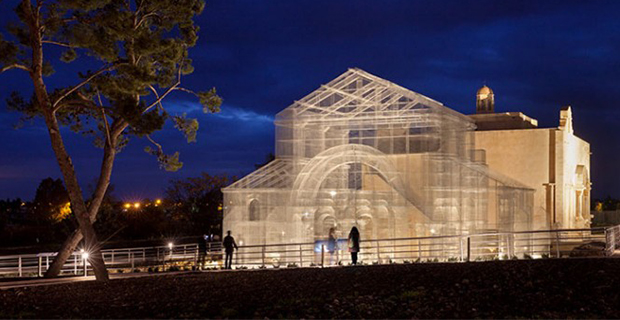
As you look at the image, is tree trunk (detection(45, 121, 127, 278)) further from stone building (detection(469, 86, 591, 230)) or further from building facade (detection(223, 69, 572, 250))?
stone building (detection(469, 86, 591, 230))

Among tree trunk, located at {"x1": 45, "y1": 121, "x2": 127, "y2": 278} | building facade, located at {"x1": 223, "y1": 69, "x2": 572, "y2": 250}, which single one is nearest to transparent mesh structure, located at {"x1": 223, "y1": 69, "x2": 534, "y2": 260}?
building facade, located at {"x1": 223, "y1": 69, "x2": 572, "y2": 250}

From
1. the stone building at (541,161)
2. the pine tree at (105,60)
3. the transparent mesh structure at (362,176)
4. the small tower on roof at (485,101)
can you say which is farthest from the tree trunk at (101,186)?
the small tower on roof at (485,101)

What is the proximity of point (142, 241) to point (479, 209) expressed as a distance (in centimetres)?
2438

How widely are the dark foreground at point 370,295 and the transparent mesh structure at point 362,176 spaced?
53.4ft

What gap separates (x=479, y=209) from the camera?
3409 centimetres

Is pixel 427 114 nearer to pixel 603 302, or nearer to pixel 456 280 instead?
pixel 456 280

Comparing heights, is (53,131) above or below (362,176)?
above

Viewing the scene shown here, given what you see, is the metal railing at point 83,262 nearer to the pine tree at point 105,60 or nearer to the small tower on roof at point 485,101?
the pine tree at point 105,60

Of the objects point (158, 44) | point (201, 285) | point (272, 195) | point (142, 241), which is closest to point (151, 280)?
point (201, 285)

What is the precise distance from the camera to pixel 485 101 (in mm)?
51469

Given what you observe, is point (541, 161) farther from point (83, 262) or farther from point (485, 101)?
point (83, 262)

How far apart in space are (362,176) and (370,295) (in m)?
22.2

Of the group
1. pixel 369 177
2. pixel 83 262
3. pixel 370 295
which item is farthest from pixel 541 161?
pixel 370 295

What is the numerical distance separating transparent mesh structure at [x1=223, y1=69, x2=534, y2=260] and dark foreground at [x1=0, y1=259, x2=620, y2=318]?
1628 centimetres
